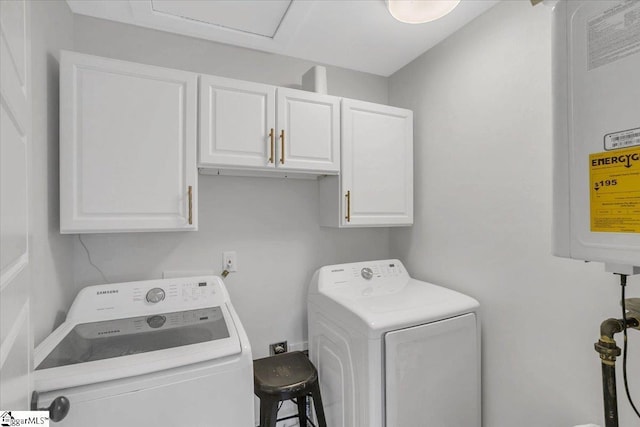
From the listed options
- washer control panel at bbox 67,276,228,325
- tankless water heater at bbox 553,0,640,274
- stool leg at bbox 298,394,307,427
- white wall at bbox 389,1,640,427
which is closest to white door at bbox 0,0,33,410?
washer control panel at bbox 67,276,228,325

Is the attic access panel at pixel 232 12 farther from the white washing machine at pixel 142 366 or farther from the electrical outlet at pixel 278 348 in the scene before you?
the electrical outlet at pixel 278 348

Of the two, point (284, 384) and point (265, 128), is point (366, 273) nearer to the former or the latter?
point (284, 384)

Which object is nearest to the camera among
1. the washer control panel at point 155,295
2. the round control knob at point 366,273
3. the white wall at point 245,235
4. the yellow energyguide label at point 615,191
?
the yellow energyguide label at point 615,191

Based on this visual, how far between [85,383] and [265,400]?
83 centimetres

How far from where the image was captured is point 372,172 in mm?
1988

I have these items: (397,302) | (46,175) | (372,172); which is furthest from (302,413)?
(46,175)

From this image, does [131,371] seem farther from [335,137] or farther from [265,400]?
[335,137]

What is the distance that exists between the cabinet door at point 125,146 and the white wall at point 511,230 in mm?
1547

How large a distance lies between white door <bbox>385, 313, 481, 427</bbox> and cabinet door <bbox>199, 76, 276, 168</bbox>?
1180 mm

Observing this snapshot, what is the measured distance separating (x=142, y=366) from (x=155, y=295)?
1.92 ft

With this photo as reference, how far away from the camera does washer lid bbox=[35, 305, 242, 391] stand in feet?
3.25

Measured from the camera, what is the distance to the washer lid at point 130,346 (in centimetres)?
99

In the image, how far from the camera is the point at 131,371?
40.1 inches

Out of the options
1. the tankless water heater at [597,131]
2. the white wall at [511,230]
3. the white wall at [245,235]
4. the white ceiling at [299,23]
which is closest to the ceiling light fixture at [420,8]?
the white ceiling at [299,23]
